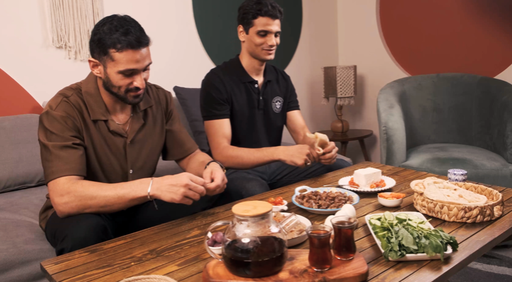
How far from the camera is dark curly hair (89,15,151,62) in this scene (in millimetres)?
1599

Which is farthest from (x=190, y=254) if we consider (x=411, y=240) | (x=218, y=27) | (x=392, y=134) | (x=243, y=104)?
(x=218, y=27)

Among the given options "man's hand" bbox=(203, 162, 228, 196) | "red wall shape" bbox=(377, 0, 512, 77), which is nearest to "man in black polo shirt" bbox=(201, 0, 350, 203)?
"man's hand" bbox=(203, 162, 228, 196)

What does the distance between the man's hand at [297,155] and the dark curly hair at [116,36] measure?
0.85 m

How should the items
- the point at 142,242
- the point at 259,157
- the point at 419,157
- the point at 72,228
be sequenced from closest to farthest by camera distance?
the point at 142,242, the point at 72,228, the point at 259,157, the point at 419,157

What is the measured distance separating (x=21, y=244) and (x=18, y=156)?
0.81m

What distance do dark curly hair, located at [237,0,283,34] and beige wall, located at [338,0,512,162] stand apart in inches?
76.8

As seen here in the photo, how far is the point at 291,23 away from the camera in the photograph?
3936 mm

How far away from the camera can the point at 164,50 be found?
312 cm

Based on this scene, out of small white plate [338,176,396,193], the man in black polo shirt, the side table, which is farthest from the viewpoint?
the side table

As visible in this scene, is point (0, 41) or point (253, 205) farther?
point (0, 41)

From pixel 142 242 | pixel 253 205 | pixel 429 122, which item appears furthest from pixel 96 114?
pixel 429 122

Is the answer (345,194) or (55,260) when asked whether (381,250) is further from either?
(55,260)

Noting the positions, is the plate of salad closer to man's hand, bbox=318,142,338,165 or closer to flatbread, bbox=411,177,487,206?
flatbread, bbox=411,177,487,206

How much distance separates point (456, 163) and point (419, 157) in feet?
0.78
